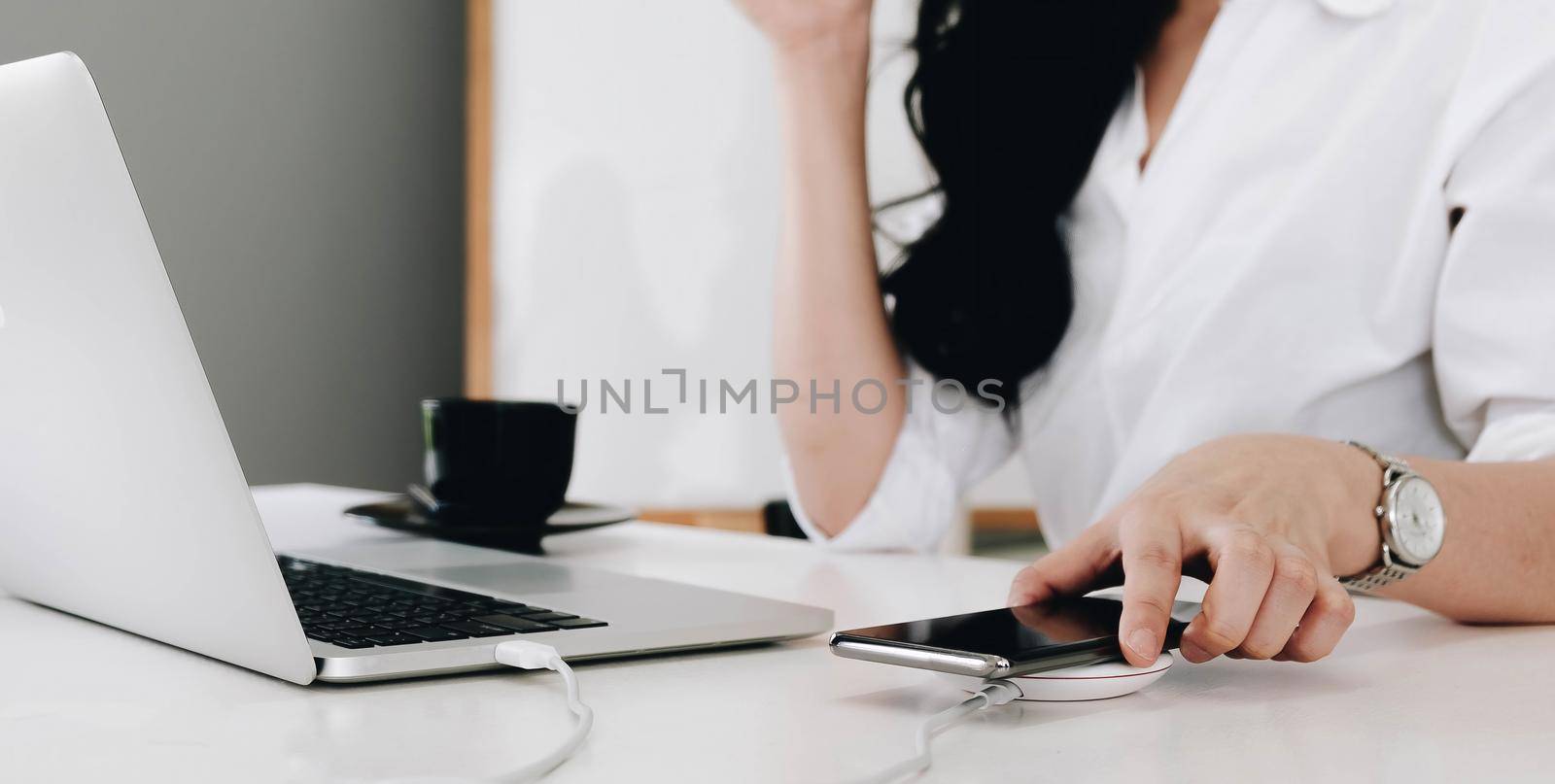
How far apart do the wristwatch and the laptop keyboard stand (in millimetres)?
350

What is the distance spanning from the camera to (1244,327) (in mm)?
948

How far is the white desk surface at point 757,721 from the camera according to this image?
0.34m

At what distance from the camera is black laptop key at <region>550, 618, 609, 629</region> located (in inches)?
18.5

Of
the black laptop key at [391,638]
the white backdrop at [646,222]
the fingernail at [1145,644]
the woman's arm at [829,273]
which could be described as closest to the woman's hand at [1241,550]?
the fingernail at [1145,644]

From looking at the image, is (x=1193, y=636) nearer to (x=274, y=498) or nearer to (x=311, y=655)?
(x=311, y=655)

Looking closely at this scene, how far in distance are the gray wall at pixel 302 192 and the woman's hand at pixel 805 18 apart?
1.16m

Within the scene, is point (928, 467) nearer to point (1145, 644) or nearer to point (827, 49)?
point (827, 49)

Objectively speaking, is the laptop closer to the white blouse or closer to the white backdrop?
the white blouse

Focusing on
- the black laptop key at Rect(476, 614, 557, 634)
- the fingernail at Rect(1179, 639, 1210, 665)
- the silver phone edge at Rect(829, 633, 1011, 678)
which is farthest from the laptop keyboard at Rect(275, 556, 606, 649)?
the fingernail at Rect(1179, 639, 1210, 665)

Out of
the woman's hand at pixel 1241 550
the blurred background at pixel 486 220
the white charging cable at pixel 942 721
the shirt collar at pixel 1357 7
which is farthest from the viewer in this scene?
the blurred background at pixel 486 220

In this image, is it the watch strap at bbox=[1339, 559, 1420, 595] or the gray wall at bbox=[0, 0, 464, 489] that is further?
the gray wall at bbox=[0, 0, 464, 489]

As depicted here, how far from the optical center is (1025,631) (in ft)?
1.40

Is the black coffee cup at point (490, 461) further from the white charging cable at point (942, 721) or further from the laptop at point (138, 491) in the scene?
the white charging cable at point (942, 721)

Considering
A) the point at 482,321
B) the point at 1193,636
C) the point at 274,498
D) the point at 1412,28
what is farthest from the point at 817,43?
the point at 482,321
